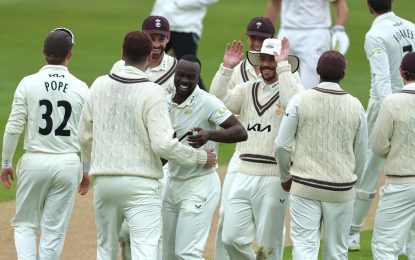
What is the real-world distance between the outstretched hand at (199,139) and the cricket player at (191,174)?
93 mm

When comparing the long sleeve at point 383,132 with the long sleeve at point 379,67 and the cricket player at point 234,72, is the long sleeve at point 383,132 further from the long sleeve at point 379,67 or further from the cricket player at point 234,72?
the long sleeve at point 379,67

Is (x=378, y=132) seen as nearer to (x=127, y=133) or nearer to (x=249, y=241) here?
(x=249, y=241)

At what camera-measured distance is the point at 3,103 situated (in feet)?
63.8

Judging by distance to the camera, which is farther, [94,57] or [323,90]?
[94,57]

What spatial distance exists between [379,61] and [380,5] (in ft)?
2.00

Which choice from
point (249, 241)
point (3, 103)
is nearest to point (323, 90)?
point (249, 241)

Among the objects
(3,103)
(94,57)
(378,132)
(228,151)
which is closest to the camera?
(378,132)

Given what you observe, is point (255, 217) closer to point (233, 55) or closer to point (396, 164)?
point (396, 164)

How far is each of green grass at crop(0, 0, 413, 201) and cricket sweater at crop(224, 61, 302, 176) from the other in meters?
6.35

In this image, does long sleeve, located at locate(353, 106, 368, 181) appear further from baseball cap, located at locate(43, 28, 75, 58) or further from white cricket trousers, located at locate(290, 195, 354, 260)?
baseball cap, located at locate(43, 28, 75, 58)

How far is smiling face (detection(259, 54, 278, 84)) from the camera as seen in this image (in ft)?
36.7

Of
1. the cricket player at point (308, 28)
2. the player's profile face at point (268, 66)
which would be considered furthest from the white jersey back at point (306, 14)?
the player's profile face at point (268, 66)

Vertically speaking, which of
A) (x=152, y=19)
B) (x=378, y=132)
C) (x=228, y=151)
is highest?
(x=152, y=19)

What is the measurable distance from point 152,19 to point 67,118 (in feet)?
4.55
